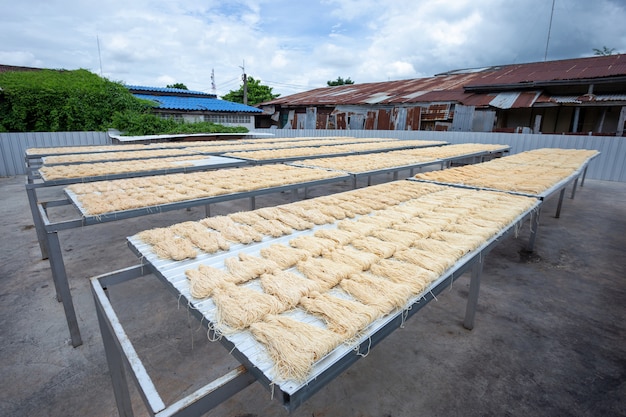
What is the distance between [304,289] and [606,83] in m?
18.4

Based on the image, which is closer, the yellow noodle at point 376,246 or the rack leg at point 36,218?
the yellow noodle at point 376,246

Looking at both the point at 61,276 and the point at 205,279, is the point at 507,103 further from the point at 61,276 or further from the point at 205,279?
the point at 61,276

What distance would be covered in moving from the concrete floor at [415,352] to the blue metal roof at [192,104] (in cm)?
1487

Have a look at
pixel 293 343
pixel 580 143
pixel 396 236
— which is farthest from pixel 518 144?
pixel 293 343

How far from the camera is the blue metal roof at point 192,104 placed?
1803cm

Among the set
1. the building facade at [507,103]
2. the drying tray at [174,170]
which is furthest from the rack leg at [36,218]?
the building facade at [507,103]

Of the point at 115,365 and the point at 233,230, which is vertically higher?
the point at 233,230

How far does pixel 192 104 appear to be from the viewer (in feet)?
62.8

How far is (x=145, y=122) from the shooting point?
14219mm

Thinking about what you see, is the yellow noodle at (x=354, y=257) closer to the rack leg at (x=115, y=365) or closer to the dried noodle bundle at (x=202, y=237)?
the dried noodle bundle at (x=202, y=237)

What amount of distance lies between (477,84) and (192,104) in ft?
51.9

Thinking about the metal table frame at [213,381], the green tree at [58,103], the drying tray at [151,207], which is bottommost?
the metal table frame at [213,381]

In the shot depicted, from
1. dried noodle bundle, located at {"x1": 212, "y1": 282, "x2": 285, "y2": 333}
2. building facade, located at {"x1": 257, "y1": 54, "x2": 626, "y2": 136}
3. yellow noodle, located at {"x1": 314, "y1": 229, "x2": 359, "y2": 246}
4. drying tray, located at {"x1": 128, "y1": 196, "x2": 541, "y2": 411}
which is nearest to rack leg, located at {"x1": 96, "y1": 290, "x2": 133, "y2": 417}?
drying tray, located at {"x1": 128, "y1": 196, "x2": 541, "y2": 411}

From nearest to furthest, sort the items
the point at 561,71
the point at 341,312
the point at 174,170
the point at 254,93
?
1. the point at 341,312
2. the point at 174,170
3. the point at 561,71
4. the point at 254,93
